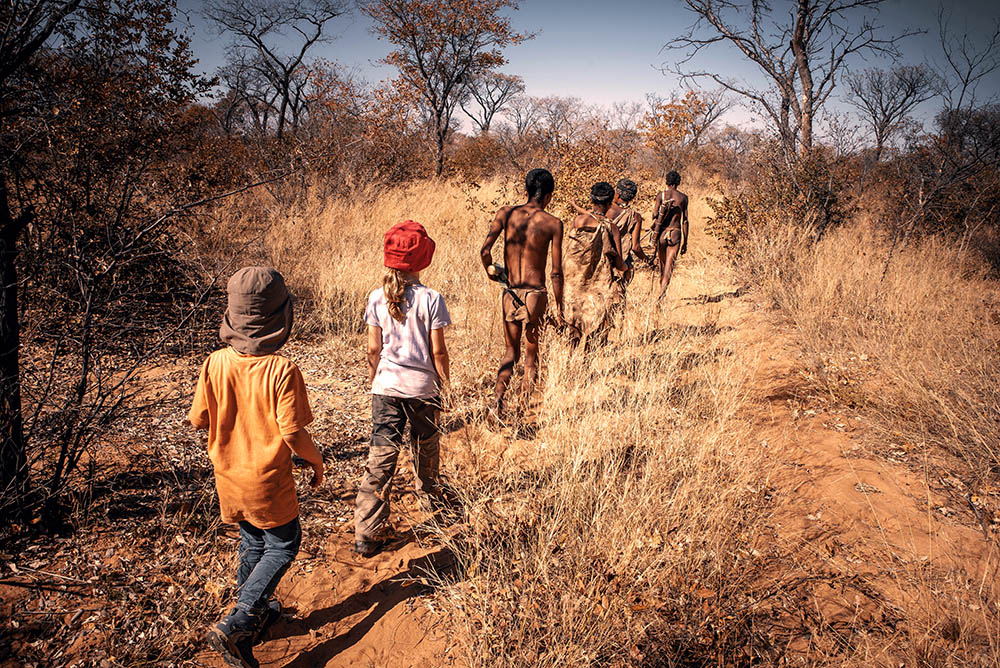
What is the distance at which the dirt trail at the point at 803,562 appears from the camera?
211 centimetres

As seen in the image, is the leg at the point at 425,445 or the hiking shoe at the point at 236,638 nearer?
the hiking shoe at the point at 236,638

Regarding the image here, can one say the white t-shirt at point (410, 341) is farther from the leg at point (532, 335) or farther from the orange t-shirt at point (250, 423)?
the leg at point (532, 335)

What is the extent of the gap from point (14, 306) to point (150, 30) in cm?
498

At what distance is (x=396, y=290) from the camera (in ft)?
7.68

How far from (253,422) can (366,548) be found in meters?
1.07

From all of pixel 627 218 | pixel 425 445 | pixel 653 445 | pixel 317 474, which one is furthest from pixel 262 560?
pixel 627 218

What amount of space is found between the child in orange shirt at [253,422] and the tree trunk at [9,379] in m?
1.17

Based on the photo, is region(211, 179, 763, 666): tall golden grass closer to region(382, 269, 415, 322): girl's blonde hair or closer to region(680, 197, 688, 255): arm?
region(382, 269, 415, 322): girl's blonde hair

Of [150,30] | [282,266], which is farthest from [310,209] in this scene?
[150,30]

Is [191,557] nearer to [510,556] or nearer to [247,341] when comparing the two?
[247,341]

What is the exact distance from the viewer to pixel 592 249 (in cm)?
433

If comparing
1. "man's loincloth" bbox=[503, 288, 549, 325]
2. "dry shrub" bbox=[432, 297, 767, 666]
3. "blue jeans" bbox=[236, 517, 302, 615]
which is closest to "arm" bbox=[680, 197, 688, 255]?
"man's loincloth" bbox=[503, 288, 549, 325]

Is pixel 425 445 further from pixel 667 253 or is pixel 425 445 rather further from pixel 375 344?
pixel 667 253

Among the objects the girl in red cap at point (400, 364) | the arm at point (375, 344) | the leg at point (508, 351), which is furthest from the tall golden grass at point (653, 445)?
the arm at point (375, 344)
